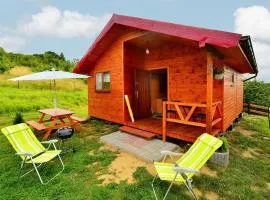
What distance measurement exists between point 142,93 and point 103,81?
1985mm

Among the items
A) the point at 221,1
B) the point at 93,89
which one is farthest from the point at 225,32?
the point at 221,1

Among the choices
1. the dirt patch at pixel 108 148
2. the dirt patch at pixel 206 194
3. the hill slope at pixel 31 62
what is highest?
the hill slope at pixel 31 62

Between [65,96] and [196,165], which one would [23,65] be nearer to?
[65,96]

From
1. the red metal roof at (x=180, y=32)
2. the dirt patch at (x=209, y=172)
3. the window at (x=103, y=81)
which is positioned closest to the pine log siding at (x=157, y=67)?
the window at (x=103, y=81)

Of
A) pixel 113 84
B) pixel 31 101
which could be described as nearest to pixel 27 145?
pixel 113 84

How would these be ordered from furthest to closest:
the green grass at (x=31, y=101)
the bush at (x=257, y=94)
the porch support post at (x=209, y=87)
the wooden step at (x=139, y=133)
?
the bush at (x=257, y=94)
the green grass at (x=31, y=101)
the wooden step at (x=139, y=133)
the porch support post at (x=209, y=87)

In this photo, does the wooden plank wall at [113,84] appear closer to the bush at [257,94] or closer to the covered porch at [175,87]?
the covered porch at [175,87]

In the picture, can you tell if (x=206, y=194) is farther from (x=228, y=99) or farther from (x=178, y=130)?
(x=228, y=99)

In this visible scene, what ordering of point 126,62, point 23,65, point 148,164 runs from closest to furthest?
point 148,164, point 126,62, point 23,65

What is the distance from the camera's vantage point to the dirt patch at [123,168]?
148 inches

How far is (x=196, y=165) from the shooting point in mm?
3258

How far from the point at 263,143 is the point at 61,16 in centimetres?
1855

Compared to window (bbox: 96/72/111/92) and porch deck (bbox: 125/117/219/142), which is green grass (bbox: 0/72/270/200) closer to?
porch deck (bbox: 125/117/219/142)

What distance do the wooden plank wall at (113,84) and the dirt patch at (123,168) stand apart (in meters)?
2.74
